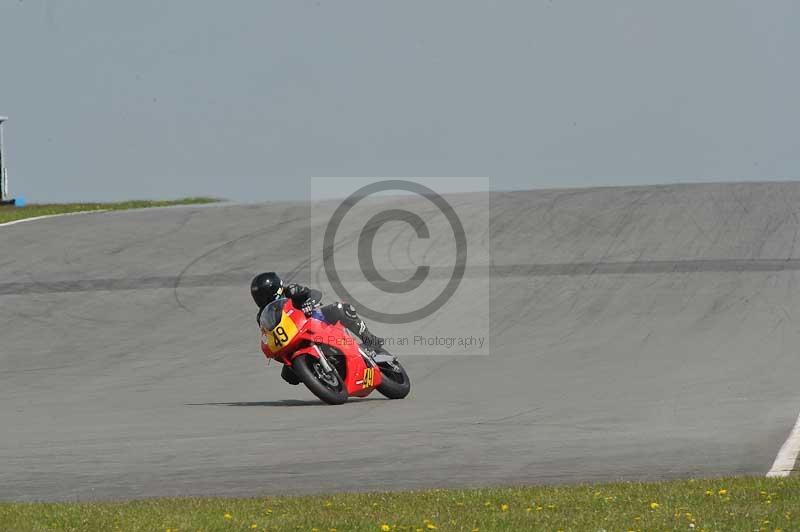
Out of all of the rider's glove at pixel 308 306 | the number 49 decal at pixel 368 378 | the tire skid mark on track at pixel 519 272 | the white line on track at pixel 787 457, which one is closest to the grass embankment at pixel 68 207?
the tire skid mark on track at pixel 519 272

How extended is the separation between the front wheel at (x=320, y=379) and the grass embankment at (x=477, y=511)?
5057 mm

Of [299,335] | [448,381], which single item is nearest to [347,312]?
[299,335]

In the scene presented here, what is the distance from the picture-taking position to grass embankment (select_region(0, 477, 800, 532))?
23.7ft

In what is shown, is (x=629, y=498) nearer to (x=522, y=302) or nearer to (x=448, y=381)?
(x=448, y=381)

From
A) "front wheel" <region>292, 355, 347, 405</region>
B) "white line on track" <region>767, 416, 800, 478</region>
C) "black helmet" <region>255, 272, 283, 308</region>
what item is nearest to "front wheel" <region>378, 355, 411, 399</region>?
"front wheel" <region>292, 355, 347, 405</region>

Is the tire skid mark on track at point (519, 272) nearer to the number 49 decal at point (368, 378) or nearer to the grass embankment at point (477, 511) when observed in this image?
the number 49 decal at point (368, 378)

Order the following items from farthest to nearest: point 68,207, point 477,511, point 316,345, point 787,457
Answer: point 68,207 < point 316,345 < point 787,457 < point 477,511

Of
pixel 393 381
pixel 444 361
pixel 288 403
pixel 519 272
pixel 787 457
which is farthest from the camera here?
pixel 519 272

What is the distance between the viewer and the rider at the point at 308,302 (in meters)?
13.8

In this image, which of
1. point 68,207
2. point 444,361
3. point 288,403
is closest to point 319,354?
point 288,403

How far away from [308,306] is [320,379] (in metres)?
0.75

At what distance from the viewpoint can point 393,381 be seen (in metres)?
14.2
